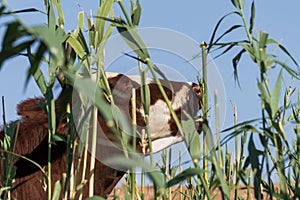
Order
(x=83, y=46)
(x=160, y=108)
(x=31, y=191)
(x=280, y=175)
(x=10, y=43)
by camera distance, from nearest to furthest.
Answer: (x=10, y=43)
(x=280, y=175)
(x=83, y=46)
(x=31, y=191)
(x=160, y=108)

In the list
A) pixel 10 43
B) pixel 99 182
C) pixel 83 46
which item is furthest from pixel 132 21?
pixel 99 182

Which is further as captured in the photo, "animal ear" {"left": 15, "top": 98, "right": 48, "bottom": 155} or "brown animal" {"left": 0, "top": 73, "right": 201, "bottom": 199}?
"animal ear" {"left": 15, "top": 98, "right": 48, "bottom": 155}

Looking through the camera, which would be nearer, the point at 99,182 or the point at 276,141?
the point at 276,141

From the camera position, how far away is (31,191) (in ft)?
10.8

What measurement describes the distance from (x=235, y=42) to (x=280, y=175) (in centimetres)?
29

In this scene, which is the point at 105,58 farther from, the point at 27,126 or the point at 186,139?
the point at 27,126

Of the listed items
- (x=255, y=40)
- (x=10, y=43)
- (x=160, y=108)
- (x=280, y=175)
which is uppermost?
(x=160, y=108)

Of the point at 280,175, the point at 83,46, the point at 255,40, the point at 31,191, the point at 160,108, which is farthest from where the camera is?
the point at 160,108

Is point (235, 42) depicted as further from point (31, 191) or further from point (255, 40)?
point (31, 191)

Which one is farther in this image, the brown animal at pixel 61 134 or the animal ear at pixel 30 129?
the animal ear at pixel 30 129

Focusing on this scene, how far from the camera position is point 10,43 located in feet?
2.29

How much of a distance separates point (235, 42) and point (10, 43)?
25.3 inches

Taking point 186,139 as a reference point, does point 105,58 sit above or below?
above

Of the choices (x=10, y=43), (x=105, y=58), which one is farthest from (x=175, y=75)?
(x=10, y=43)
